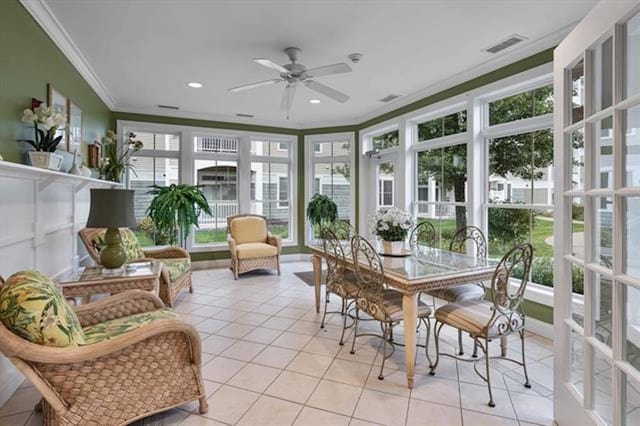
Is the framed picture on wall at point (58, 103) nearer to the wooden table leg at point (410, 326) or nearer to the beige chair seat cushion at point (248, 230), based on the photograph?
the beige chair seat cushion at point (248, 230)

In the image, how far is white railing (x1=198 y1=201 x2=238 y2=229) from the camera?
6.29 m

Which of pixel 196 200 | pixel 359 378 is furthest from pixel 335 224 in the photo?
pixel 359 378

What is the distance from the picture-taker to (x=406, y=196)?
16.9 ft

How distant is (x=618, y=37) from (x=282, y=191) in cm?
590

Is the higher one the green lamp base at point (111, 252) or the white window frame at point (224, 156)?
the white window frame at point (224, 156)

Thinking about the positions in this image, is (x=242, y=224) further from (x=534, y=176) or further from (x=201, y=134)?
(x=534, y=176)

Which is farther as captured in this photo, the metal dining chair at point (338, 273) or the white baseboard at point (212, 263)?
the white baseboard at point (212, 263)

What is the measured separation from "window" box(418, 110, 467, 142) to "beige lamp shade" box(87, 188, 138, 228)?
3833 millimetres

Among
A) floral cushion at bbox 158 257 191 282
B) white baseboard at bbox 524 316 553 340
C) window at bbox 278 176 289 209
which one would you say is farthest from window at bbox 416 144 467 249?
floral cushion at bbox 158 257 191 282

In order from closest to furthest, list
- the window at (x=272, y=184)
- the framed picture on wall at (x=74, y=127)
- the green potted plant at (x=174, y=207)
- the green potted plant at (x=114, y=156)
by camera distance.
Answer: the framed picture on wall at (x=74, y=127) → the green potted plant at (x=114, y=156) → the green potted plant at (x=174, y=207) → the window at (x=272, y=184)

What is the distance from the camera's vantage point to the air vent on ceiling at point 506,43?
307cm

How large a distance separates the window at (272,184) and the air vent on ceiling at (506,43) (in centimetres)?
427

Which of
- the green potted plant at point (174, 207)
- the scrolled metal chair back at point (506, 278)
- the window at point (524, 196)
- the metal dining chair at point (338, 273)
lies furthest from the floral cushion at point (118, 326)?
the window at point (524, 196)

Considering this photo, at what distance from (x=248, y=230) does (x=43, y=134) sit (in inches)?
138
